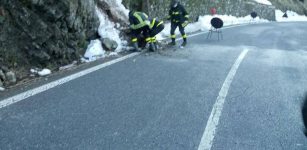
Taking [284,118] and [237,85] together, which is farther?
[237,85]

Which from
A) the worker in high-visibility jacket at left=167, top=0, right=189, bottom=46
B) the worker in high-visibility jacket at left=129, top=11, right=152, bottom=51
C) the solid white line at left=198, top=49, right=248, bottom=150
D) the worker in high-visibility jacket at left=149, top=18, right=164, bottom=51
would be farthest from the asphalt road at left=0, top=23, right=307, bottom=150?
the worker in high-visibility jacket at left=167, top=0, right=189, bottom=46

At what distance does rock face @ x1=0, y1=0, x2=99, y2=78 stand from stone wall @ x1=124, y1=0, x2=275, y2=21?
5.73 metres

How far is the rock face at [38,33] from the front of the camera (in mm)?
6988

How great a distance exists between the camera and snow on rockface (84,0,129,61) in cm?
914

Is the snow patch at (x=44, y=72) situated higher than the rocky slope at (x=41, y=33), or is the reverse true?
the rocky slope at (x=41, y=33)

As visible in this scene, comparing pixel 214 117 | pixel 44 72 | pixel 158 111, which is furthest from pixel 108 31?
pixel 214 117

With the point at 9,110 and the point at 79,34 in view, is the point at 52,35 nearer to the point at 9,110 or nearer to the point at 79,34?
the point at 79,34

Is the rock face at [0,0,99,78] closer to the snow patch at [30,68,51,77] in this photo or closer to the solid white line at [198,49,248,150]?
the snow patch at [30,68,51,77]

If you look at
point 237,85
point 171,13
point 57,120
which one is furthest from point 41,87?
point 171,13

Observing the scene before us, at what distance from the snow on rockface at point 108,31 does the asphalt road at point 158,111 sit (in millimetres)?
1288

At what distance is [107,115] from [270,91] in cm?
341

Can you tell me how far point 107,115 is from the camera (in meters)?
4.91

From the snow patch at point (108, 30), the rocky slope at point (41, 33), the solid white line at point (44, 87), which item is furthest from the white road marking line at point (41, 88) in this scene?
the snow patch at point (108, 30)

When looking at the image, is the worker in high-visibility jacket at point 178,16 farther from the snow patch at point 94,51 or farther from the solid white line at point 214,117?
the solid white line at point 214,117
